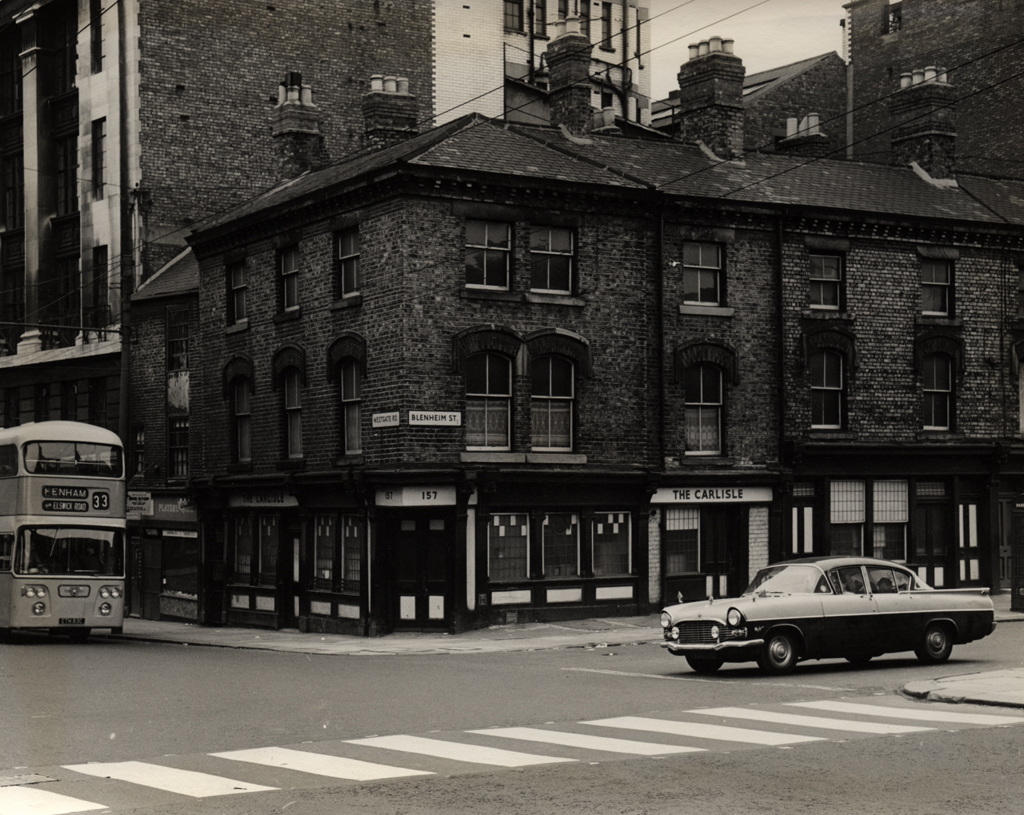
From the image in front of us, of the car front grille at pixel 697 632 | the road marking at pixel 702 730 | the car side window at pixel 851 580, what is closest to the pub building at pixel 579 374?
the car front grille at pixel 697 632

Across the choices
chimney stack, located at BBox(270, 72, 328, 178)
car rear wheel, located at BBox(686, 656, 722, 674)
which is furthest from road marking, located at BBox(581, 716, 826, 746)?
chimney stack, located at BBox(270, 72, 328, 178)

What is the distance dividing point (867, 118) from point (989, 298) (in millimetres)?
14662

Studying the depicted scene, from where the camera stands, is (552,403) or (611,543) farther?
(611,543)

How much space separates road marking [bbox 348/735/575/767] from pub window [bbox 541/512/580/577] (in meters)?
16.7

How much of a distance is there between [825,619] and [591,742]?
711cm

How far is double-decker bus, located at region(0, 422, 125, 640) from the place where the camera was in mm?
29859

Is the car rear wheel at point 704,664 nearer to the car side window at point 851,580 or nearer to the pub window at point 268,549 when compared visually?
the car side window at point 851,580

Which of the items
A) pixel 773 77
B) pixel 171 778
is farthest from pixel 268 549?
pixel 773 77

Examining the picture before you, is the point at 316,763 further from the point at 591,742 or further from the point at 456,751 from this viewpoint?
the point at 591,742

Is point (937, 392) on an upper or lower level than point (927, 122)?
lower

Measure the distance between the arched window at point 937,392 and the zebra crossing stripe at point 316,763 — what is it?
986 inches

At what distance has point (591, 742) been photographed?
13695mm

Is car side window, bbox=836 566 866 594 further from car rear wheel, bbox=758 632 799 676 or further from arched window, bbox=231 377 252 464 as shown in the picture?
arched window, bbox=231 377 252 464

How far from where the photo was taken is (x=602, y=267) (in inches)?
1241
